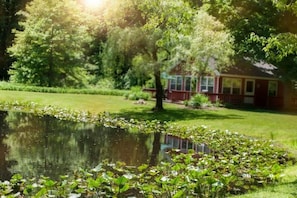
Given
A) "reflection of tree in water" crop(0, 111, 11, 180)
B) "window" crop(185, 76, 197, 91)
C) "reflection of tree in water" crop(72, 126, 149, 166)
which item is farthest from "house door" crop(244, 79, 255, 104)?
"reflection of tree in water" crop(0, 111, 11, 180)

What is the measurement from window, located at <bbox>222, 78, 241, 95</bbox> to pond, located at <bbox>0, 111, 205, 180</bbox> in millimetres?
17742

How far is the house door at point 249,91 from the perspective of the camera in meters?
34.3

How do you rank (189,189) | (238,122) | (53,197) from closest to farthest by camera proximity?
(53,197)
(189,189)
(238,122)

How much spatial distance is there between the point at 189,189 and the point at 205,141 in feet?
25.2

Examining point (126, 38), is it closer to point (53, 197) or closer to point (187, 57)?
point (187, 57)

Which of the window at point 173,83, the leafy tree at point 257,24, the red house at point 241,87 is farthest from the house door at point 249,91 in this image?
the window at point 173,83

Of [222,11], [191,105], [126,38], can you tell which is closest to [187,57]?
[191,105]

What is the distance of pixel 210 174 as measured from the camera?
7.86 m

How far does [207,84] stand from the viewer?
33.7 meters

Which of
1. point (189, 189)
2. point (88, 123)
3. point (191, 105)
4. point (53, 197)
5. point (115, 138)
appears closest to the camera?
point (53, 197)

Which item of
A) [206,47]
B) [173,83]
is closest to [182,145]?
[206,47]

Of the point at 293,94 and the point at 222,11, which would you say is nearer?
the point at 222,11

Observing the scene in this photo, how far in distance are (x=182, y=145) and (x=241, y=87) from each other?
21418 mm

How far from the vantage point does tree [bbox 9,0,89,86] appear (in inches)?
1412
